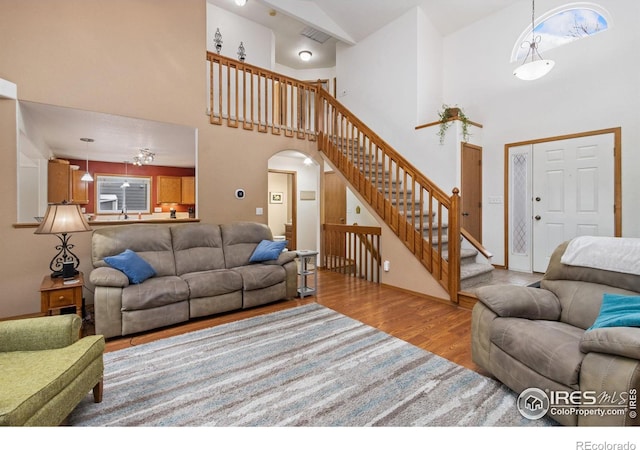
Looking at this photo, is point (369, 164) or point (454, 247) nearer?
point (454, 247)

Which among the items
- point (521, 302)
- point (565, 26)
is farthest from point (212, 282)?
point (565, 26)

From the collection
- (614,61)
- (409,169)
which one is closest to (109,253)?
(409,169)

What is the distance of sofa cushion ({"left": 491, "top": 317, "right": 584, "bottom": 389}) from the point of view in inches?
59.8

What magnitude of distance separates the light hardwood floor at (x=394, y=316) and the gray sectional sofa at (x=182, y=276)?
4.1 inches

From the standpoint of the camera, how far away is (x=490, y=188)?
5.19m

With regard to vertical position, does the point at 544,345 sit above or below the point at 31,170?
below

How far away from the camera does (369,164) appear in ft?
15.3

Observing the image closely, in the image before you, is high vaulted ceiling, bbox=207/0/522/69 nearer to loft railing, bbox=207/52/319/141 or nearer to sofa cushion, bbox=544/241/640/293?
loft railing, bbox=207/52/319/141

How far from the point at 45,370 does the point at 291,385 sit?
1318 mm

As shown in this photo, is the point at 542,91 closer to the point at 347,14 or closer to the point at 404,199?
the point at 404,199

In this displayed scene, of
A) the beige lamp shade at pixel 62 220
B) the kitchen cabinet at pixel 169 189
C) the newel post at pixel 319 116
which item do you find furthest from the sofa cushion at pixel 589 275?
the kitchen cabinet at pixel 169 189

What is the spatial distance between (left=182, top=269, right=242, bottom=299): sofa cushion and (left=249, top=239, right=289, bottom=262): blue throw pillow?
1.43 feet

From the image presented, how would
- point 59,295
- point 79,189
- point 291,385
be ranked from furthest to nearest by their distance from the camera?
point 79,189 < point 59,295 < point 291,385

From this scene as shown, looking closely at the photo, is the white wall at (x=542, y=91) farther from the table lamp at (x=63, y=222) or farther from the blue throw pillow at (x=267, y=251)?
the table lamp at (x=63, y=222)
